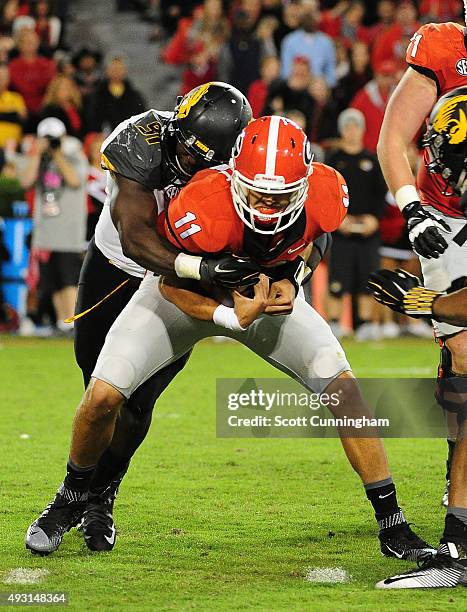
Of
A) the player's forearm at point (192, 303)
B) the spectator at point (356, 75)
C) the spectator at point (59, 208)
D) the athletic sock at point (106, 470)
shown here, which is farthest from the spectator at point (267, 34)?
the player's forearm at point (192, 303)

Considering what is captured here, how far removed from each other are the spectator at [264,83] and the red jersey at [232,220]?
28.8 ft

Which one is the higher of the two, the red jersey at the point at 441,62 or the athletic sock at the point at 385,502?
the red jersey at the point at 441,62

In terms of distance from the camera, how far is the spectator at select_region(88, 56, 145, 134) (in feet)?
41.5

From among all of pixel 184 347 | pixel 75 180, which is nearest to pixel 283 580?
pixel 184 347

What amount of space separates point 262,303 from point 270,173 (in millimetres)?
454

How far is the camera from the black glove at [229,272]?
163 inches

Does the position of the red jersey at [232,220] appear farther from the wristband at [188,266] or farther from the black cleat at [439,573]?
the black cleat at [439,573]

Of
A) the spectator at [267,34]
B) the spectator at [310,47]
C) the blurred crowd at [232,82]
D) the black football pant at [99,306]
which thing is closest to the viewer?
the black football pant at [99,306]

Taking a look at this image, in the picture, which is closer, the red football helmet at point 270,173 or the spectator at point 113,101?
the red football helmet at point 270,173

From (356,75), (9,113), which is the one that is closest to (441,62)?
(9,113)

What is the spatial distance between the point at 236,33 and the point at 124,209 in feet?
33.1

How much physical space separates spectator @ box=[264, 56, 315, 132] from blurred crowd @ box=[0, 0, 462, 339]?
15 millimetres

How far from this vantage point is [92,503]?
4688mm

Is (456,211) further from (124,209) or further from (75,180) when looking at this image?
(75,180)
